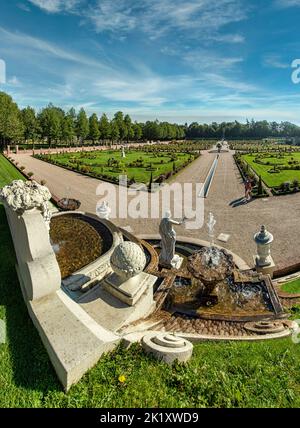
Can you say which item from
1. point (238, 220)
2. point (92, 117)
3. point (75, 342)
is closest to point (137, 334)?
point (75, 342)

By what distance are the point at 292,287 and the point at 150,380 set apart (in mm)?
7347

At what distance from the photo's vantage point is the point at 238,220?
1631cm

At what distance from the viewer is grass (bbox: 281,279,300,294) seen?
919cm

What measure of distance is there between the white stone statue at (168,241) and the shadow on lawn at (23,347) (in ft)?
16.0

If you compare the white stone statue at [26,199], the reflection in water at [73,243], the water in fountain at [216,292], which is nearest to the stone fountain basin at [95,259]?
the reflection in water at [73,243]

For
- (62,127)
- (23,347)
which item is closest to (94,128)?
(62,127)

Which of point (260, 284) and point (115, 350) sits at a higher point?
point (115, 350)

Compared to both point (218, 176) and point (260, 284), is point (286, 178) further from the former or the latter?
point (260, 284)

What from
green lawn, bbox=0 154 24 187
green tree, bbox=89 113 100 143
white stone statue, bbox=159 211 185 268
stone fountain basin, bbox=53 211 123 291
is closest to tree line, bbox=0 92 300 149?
green tree, bbox=89 113 100 143

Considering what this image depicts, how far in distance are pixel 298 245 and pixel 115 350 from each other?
433 inches

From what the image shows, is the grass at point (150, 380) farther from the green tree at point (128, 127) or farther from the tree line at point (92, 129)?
the green tree at point (128, 127)

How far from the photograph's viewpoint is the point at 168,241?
9789 mm

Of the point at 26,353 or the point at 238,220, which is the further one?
the point at 238,220

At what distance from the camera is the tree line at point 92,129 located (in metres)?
51.2
